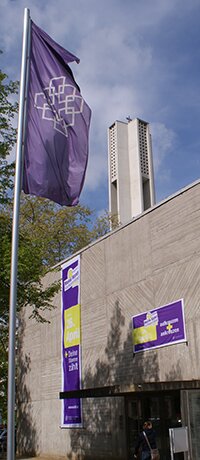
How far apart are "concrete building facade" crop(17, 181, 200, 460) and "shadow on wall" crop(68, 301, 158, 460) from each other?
35mm

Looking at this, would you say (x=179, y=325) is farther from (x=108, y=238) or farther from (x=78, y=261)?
(x=78, y=261)

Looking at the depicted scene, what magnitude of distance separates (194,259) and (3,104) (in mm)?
7127

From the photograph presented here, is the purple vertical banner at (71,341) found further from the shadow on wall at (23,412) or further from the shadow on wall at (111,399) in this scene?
the shadow on wall at (23,412)

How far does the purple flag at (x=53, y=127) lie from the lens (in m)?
9.44

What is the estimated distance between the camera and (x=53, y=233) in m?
36.8

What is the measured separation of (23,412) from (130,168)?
1580 inches

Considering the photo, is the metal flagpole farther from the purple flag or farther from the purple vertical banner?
the purple vertical banner

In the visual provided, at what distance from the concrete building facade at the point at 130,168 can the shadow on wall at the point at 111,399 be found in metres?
39.8

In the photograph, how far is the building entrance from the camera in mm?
16047

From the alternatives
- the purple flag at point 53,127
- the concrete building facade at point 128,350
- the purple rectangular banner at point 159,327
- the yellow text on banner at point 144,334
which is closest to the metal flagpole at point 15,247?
the purple flag at point 53,127

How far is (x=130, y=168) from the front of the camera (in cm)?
6322

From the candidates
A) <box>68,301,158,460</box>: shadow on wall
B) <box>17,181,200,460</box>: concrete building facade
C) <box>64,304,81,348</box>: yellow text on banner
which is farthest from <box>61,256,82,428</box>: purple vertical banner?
<box>68,301,158,460</box>: shadow on wall

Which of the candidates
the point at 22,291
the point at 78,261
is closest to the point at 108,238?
the point at 78,261

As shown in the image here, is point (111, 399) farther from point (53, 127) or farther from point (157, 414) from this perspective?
point (53, 127)
